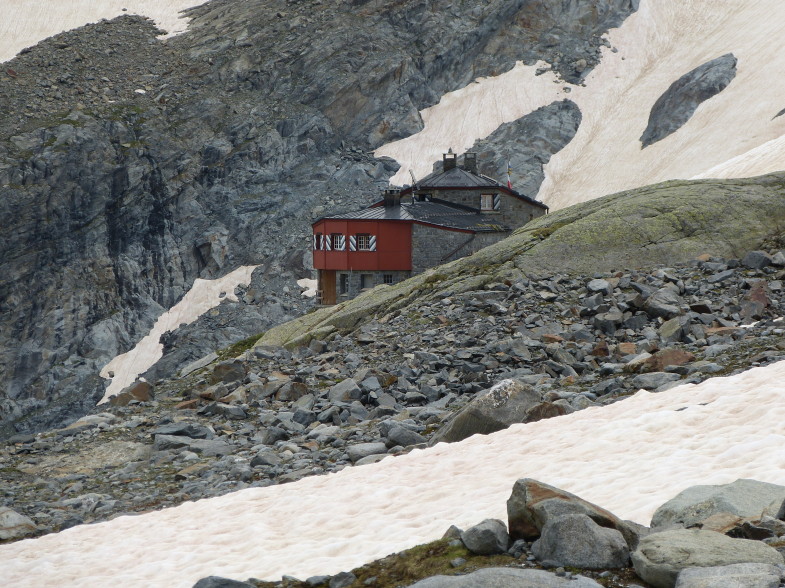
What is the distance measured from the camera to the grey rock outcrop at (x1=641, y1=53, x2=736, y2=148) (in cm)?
9038

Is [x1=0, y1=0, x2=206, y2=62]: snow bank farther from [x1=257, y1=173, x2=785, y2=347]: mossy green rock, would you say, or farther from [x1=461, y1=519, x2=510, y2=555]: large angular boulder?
[x1=461, y1=519, x2=510, y2=555]: large angular boulder

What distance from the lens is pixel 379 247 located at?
60438mm

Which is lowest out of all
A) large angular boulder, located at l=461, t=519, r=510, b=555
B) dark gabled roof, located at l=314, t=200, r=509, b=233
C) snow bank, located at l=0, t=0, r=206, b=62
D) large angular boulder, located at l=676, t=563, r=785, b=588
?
large angular boulder, located at l=461, t=519, r=510, b=555

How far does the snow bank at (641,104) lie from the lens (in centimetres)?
8412

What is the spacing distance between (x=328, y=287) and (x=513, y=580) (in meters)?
57.8

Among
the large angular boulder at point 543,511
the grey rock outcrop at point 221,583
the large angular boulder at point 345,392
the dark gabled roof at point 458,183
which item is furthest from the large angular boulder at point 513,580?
the dark gabled roof at point 458,183

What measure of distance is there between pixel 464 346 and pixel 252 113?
260ft

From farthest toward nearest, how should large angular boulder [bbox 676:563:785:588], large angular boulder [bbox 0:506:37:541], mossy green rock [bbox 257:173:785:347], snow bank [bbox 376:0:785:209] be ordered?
1. snow bank [bbox 376:0:785:209]
2. mossy green rock [bbox 257:173:785:347]
3. large angular boulder [bbox 0:506:37:541]
4. large angular boulder [bbox 676:563:785:588]

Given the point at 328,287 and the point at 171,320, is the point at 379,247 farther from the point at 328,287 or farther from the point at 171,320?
the point at 171,320

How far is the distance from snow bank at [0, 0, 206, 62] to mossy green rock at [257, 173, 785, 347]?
92.6 metres

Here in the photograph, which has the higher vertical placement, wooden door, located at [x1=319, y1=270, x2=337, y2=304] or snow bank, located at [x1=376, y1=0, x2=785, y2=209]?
snow bank, located at [x1=376, y1=0, x2=785, y2=209]

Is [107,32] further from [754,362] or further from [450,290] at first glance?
[754,362]

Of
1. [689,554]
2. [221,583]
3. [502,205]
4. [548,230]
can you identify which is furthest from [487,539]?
[502,205]

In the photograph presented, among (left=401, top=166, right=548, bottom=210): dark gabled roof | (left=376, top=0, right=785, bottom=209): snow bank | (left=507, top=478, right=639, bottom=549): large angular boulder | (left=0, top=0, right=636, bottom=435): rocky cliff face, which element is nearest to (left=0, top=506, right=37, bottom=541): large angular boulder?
(left=507, top=478, right=639, bottom=549): large angular boulder
